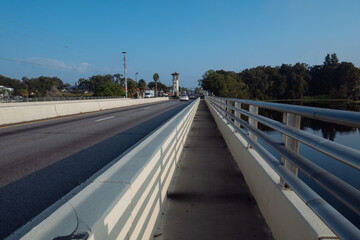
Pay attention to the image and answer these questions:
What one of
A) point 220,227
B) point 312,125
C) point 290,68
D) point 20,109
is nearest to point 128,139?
point 220,227

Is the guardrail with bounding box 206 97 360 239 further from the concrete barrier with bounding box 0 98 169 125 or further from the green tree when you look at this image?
the green tree

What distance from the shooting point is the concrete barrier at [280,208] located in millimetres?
1817

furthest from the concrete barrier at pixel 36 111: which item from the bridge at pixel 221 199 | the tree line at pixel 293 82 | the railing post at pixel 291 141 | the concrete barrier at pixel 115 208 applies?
the tree line at pixel 293 82

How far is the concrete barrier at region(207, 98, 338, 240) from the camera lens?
182cm

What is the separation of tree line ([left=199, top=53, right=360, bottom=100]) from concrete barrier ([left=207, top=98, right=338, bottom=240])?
80.7m

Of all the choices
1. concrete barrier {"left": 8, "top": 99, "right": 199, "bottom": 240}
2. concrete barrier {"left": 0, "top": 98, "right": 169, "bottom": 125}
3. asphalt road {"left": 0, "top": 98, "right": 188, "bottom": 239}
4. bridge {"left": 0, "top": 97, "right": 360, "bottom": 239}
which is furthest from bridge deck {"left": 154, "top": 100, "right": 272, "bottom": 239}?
concrete barrier {"left": 0, "top": 98, "right": 169, "bottom": 125}

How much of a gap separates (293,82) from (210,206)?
122852mm

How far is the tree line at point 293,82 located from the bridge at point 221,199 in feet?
264

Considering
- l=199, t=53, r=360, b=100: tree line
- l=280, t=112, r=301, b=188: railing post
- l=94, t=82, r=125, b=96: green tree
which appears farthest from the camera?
l=199, t=53, r=360, b=100: tree line

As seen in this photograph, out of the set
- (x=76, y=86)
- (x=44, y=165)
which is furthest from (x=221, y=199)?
(x=76, y=86)

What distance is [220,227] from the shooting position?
2.91 meters

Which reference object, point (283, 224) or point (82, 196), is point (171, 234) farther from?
point (82, 196)

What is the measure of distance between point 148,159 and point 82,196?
3.02 feet

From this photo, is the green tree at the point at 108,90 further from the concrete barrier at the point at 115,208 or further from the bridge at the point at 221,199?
the concrete barrier at the point at 115,208
